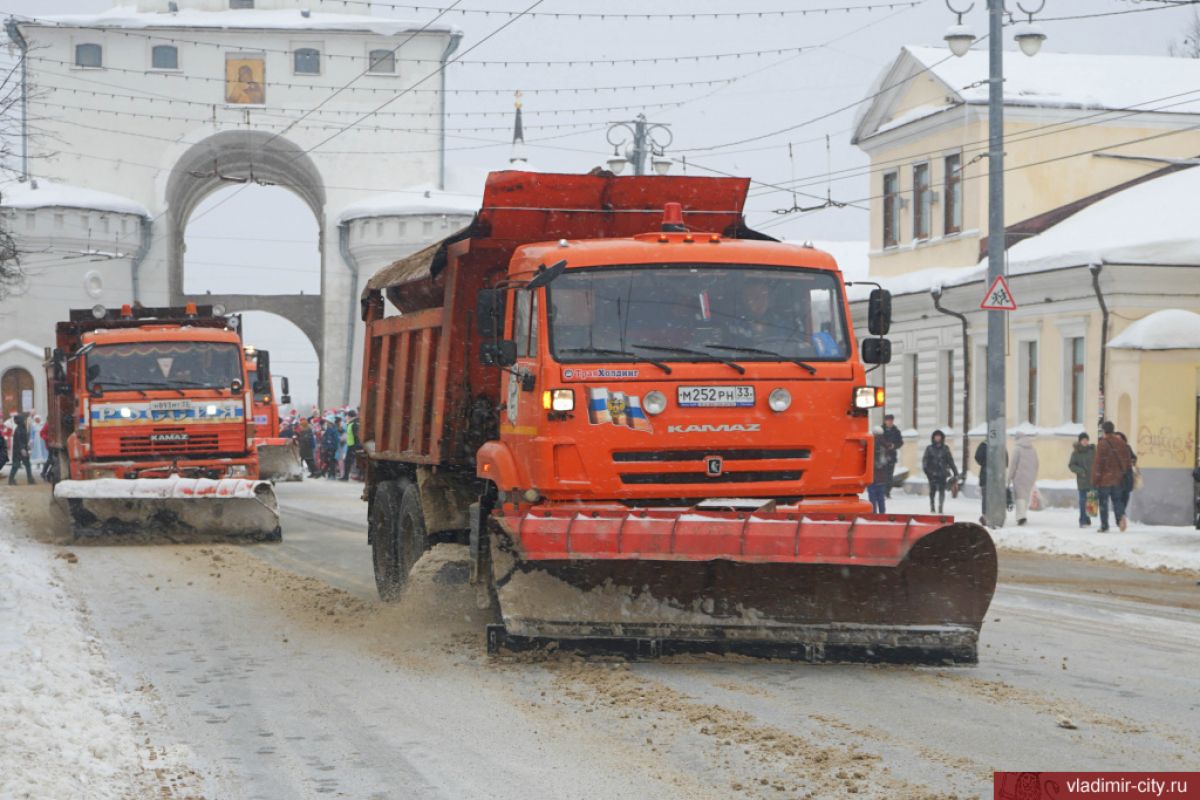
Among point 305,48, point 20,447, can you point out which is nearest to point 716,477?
point 20,447

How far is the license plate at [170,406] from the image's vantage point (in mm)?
22922

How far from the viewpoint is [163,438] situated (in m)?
22.9

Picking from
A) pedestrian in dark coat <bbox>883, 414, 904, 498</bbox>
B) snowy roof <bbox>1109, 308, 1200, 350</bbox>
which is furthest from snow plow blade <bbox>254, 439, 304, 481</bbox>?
snowy roof <bbox>1109, 308, 1200, 350</bbox>

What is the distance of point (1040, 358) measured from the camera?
3597 cm

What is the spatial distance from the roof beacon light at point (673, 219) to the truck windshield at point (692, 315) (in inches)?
33.7

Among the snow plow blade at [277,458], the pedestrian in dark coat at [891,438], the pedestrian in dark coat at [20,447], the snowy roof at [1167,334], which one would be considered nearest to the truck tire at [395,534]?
the pedestrian in dark coat at [891,438]

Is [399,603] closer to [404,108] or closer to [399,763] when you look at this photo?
[399,763]

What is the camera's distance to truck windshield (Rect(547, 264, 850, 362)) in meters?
11.4

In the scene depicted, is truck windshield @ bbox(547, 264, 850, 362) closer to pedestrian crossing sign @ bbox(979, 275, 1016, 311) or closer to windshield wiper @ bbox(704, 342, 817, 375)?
windshield wiper @ bbox(704, 342, 817, 375)

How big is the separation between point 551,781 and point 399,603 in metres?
6.73

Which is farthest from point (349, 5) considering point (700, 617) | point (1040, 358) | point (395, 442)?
point (700, 617)

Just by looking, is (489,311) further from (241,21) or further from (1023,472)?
(241,21)

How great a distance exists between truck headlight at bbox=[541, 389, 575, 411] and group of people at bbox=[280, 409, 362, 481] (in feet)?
119

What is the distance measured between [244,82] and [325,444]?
26.0 m
